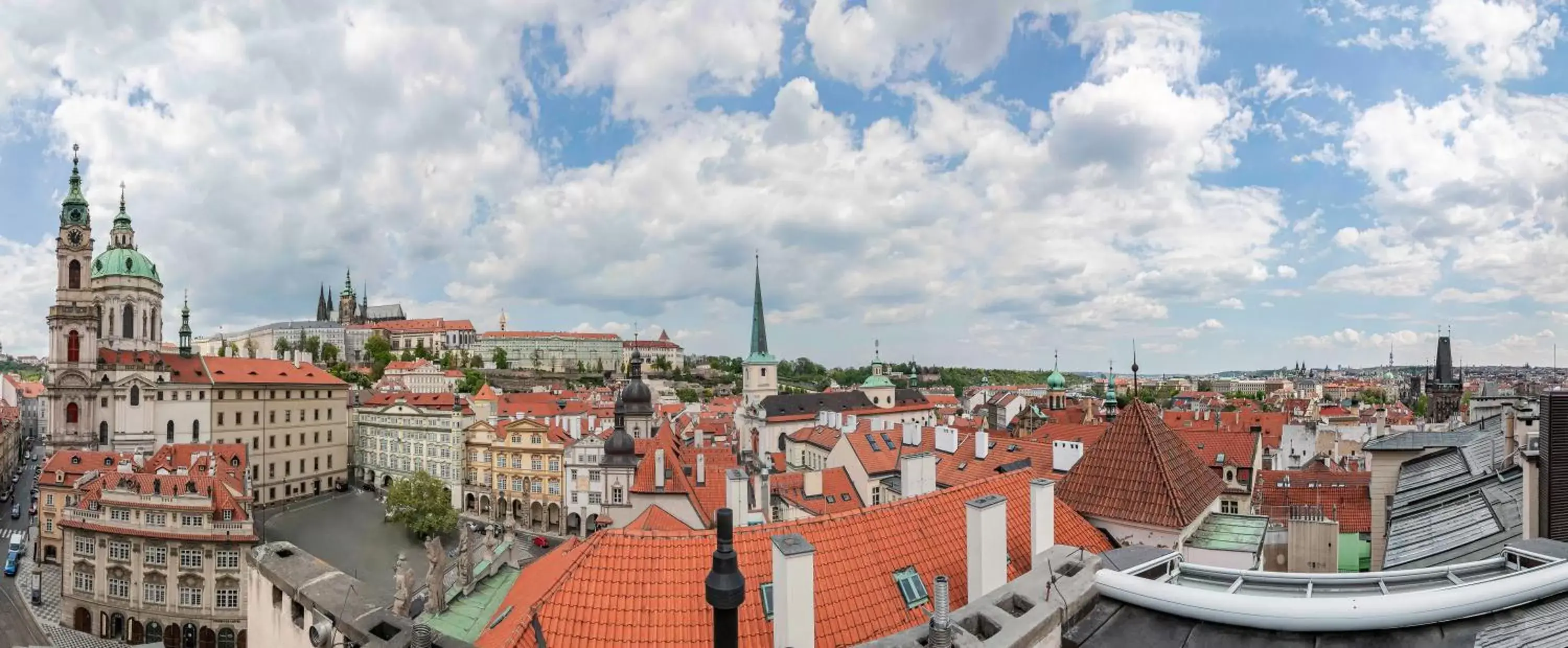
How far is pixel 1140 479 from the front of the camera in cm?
1446

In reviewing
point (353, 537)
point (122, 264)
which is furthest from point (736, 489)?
point (122, 264)

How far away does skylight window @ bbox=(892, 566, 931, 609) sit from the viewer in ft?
36.6

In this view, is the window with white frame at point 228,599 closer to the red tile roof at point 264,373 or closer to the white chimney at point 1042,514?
the red tile roof at point 264,373

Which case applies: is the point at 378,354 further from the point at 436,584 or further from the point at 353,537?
the point at 436,584

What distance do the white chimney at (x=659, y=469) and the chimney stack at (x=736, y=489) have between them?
27.0ft

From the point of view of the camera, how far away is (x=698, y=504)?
27.9 m

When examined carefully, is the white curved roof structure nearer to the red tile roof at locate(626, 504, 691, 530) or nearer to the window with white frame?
the red tile roof at locate(626, 504, 691, 530)

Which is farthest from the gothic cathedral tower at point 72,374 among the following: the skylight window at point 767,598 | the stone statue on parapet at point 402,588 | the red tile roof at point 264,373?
the skylight window at point 767,598

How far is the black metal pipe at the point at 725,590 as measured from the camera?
3934 millimetres

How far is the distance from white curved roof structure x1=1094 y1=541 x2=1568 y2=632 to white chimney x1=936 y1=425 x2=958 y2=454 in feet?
85.0

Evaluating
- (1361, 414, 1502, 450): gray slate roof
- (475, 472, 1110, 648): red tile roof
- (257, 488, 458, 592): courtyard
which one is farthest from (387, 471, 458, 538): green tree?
(1361, 414, 1502, 450): gray slate roof

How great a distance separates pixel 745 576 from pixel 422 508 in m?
39.3

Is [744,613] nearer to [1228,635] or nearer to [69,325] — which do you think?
[1228,635]

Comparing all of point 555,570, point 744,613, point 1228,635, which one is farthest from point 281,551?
point 1228,635
